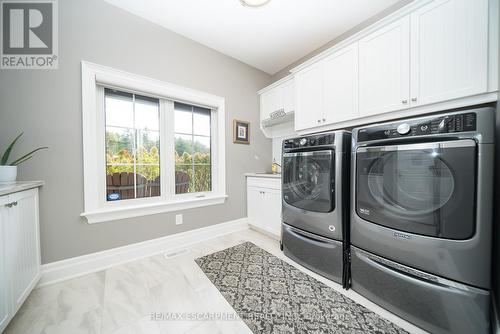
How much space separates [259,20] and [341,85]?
46.1 inches

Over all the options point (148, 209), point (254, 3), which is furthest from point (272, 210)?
point (254, 3)

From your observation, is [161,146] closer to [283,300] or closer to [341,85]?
[283,300]

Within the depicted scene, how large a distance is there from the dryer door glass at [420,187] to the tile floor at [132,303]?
65cm

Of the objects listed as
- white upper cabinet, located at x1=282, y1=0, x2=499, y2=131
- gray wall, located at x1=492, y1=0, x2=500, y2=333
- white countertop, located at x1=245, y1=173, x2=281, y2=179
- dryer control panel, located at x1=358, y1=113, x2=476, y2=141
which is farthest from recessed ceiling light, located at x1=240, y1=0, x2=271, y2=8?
gray wall, located at x1=492, y1=0, x2=500, y2=333

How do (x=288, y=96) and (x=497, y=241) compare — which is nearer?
(x=497, y=241)

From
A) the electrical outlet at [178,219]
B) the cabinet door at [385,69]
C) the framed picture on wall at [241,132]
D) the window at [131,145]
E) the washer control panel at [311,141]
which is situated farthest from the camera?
the framed picture on wall at [241,132]

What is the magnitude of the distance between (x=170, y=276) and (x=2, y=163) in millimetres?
1476

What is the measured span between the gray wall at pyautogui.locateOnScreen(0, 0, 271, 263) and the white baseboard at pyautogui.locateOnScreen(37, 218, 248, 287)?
60 mm

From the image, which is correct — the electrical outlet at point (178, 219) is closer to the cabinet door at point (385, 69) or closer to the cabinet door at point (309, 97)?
the cabinet door at point (309, 97)

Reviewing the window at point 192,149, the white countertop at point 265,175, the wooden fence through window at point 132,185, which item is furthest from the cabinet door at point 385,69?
the wooden fence through window at point 132,185

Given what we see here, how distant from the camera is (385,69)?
1.53 metres

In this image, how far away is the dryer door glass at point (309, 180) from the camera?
1.51 meters

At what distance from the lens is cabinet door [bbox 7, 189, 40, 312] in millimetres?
1064

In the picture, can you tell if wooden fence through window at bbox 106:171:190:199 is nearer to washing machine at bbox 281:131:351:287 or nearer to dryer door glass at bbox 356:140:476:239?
washing machine at bbox 281:131:351:287
